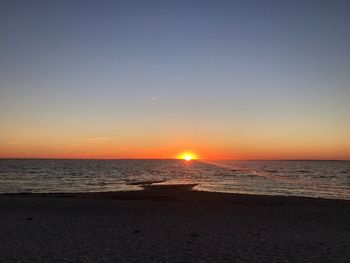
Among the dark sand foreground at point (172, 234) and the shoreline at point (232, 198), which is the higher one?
the shoreline at point (232, 198)

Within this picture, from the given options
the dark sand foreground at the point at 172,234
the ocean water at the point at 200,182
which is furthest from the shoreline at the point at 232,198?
the ocean water at the point at 200,182

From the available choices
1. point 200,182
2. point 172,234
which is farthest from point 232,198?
point 200,182

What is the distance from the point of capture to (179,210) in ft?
81.7

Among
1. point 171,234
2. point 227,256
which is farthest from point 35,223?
point 227,256

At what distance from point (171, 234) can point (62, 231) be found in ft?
14.8

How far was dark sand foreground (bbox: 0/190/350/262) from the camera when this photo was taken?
12.9 meters

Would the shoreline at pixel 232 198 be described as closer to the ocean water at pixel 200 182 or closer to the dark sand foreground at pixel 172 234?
the dark sand foreground at pixel 172 234

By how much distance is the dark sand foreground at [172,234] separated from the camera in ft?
42.4

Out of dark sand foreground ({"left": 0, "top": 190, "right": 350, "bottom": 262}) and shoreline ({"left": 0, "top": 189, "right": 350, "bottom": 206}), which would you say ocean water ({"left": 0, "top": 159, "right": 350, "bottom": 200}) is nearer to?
shoreline ({"left": 0, "top": 189, "right": 350, "bottom": 206})

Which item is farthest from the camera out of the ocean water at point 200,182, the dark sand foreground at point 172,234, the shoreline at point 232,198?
the ocean water at point 200,182

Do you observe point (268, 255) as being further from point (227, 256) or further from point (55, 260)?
point (55, 260)

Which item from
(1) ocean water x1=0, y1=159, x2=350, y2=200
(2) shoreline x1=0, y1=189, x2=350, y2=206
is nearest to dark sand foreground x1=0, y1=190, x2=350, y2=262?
(2) shoreline x1=0, y1=189, x2=350, y2=206

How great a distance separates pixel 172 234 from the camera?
16.7m

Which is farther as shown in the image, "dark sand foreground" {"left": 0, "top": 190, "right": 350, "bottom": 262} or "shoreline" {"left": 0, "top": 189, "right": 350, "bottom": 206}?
"shoreline" {"left": 0, "top": 189, "right": 350, "bottom": 206}
